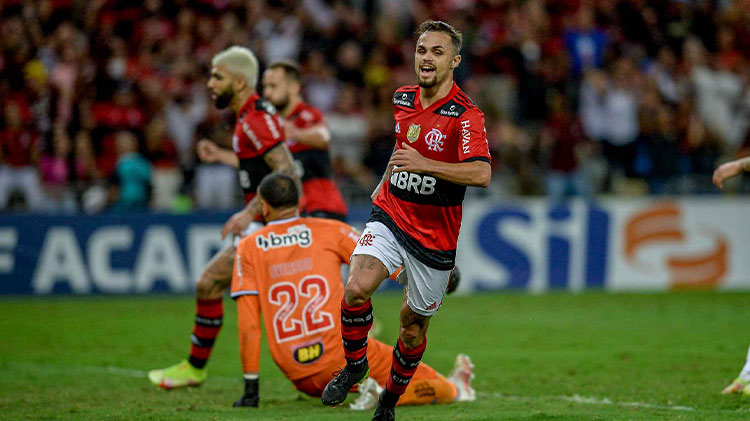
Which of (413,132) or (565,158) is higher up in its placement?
(413,132)

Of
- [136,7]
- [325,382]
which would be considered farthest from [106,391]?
[136,7]

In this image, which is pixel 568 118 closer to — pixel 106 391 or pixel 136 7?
pixel 136 7

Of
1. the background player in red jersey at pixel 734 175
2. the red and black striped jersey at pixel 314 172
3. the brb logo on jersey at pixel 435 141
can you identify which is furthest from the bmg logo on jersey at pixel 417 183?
the red and black striped jersey at pixel 314 172

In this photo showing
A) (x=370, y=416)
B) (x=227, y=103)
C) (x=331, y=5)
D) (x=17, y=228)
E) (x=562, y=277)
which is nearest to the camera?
(x=370, y=416)

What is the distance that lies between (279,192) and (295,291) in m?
0.80

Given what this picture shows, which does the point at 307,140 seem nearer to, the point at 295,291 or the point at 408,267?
the point at 295,291

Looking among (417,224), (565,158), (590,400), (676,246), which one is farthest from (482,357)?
(565,158)

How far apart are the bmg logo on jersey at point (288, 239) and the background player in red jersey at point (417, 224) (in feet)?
3.35

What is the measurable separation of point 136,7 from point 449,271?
584 inches

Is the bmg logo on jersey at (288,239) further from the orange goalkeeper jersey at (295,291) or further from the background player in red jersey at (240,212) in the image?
the background player in red jersey at (240,212)

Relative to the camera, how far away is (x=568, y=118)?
770 inches

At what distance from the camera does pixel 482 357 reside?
11.0 meters

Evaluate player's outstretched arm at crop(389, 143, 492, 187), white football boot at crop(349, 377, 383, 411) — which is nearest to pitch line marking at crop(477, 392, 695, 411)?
white football boot at crop(349, 377, 383, 411)

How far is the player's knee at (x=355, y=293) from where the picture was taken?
659 centimetres
